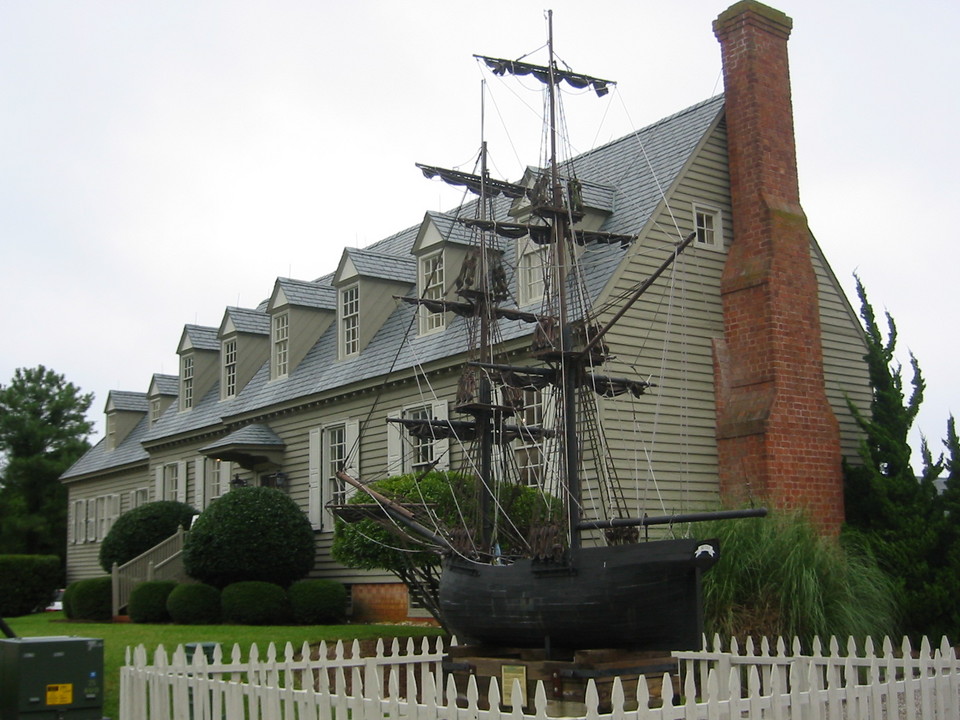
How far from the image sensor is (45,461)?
152 feet

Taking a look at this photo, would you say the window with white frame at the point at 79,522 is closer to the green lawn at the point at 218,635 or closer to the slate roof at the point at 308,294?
the slate roof at the point at 308,294

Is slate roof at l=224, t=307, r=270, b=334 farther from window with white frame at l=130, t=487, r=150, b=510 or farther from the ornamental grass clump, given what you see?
the ornamental grass clump

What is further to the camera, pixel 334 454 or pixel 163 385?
pixel 163 385

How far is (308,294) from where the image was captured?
91.7 ft

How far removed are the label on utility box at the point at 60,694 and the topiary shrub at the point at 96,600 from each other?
60.6ft

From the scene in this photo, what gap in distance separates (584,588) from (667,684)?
1.73 metres

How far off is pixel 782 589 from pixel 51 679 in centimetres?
949

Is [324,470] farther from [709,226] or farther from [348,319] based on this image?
[709,226]

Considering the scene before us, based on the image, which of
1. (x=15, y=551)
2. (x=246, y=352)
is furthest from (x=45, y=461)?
(x=246, y=352)

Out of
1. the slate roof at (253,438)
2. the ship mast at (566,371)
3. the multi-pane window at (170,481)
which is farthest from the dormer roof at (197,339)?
the ship mast at (566,371)

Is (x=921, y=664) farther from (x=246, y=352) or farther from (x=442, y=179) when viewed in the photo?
(x=246, y=352)

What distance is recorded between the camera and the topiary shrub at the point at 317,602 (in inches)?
877

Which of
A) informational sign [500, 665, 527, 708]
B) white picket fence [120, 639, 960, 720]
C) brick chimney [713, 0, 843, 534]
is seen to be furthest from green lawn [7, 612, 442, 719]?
informational sign [500, 665, 527, 708]

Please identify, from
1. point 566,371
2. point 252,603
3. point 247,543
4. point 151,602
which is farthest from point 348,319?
point 566,371
